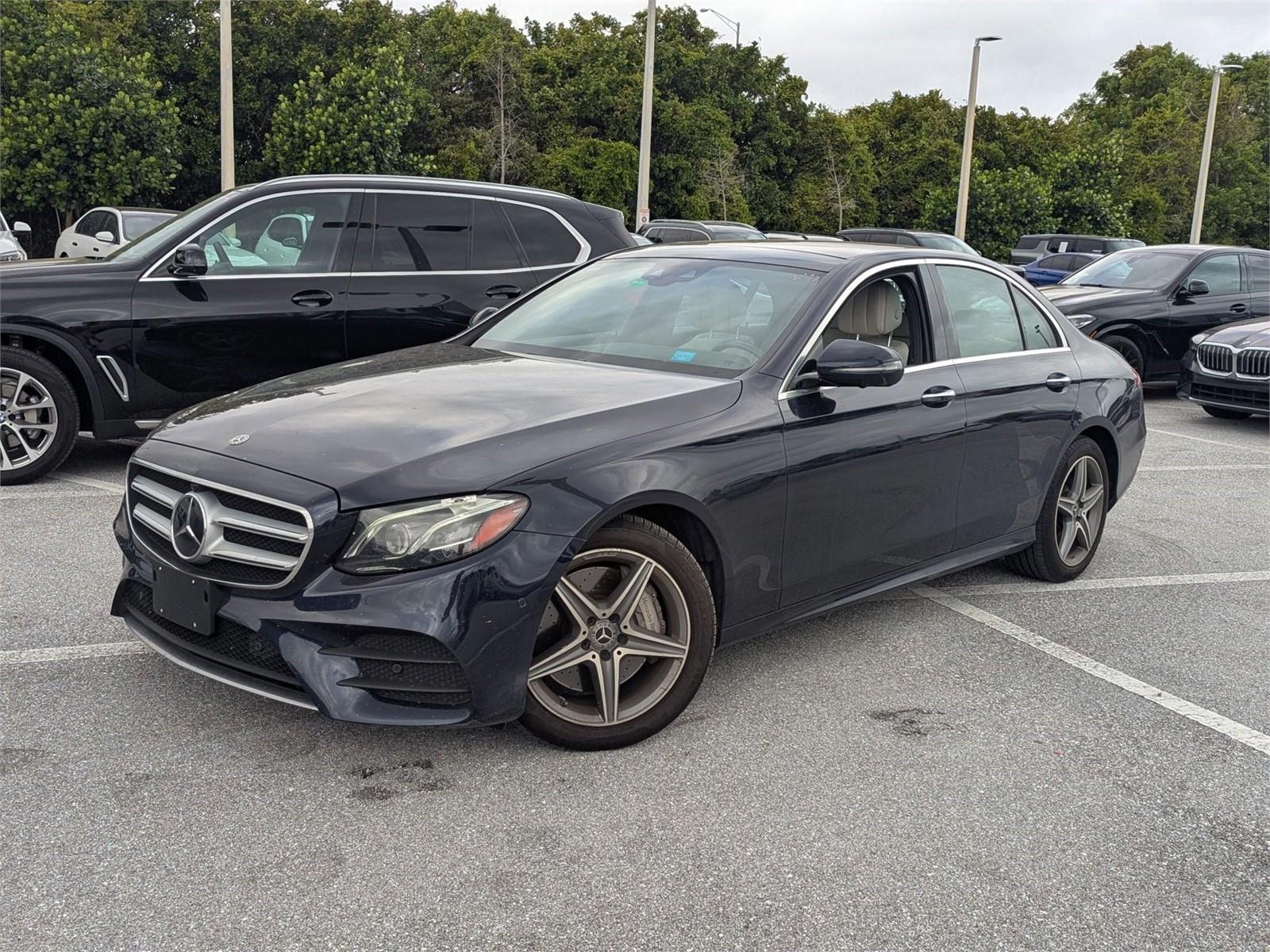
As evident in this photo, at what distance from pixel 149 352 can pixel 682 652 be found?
14.9 ft

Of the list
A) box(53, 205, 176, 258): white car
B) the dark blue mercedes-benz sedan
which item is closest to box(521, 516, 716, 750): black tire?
the dark blue mercedes-benz sedan

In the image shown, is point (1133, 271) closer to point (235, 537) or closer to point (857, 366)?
point (857, 366)

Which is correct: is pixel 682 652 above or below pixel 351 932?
above

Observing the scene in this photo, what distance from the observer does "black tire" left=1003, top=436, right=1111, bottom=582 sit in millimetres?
5500

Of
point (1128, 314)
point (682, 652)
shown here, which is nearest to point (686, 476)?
point (682, 652)

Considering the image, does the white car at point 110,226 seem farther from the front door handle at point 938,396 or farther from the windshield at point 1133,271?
the front door handle at point 938,396

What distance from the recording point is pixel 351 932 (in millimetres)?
2691

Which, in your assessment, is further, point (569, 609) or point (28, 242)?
point (28, 242)

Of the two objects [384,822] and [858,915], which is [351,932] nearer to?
[384,822]

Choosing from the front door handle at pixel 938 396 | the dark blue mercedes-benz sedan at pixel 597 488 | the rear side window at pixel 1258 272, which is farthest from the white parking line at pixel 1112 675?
the rear side window at pixel 1258 272

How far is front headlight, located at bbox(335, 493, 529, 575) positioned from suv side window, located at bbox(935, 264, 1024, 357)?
2547 millimetres

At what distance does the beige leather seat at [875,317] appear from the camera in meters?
4.58

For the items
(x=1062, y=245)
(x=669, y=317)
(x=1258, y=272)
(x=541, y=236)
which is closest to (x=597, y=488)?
(x=669, y=317)

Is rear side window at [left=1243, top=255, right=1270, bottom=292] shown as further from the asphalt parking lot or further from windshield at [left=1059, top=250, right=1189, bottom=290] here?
the asphalt parking lot
